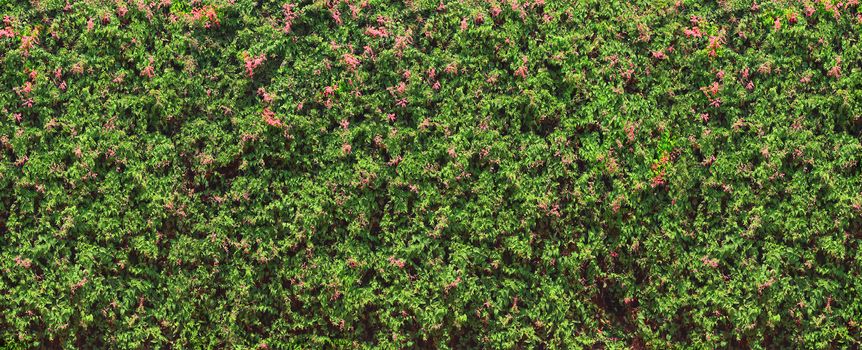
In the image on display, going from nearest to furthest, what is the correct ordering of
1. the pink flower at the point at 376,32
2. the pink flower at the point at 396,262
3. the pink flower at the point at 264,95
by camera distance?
the pink flower at the point at 396,262 → the pink flower at the point at 264,95 → the pink flower at the point at 376,32

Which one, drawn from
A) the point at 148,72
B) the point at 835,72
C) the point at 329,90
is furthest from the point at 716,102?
the point at 148,72

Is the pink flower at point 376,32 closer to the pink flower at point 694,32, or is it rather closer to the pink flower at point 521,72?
the pink flower at point 521,72

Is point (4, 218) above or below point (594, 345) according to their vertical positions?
above

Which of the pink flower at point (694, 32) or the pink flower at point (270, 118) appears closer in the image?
the pink flower at point (270, 118)

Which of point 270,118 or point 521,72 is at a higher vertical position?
point 521,72

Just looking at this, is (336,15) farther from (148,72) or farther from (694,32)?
(694,32)

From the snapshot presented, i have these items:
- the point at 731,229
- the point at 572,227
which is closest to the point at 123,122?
the point at 572,227

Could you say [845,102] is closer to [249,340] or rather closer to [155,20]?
[249,340]

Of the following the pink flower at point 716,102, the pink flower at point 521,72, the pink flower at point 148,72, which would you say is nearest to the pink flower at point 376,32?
the pink flower at point 521,72
